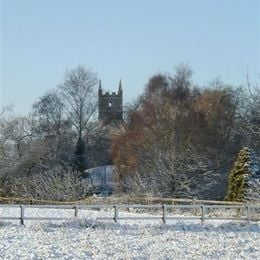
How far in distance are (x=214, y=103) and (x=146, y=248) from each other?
4052cm

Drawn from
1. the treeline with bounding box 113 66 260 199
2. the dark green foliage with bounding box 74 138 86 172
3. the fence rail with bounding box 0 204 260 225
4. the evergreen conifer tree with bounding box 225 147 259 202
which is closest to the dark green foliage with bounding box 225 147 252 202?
the evergreen conifer tree with bounding box 225 147 259 202

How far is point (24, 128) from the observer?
74125mm

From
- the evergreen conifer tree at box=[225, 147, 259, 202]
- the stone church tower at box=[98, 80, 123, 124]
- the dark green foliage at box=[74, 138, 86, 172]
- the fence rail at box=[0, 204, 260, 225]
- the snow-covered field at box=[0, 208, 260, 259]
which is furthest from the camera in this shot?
the stone church tower at box=[98, 80, 123, 124]

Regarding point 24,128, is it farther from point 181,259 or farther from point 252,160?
point 181,259

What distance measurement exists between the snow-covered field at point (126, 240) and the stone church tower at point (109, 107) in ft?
198

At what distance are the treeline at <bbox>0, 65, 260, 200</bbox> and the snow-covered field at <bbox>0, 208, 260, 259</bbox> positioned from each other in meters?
22.0

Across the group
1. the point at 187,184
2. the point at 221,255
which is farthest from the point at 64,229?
the point at 187,184

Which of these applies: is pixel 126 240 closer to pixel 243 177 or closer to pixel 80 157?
pixel 243 177

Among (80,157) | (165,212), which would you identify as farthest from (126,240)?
(80,157)

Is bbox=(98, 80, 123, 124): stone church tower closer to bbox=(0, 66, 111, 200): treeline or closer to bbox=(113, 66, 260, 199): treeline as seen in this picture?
bbox=(0, 66, 111, 200): treeline

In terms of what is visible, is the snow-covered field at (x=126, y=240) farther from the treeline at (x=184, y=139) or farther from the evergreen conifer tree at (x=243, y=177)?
the treeline at (x=184, y=139)

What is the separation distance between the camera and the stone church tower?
86.2 meters

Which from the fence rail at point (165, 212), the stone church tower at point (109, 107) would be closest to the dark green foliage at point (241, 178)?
the fence rail at point (165, 212)

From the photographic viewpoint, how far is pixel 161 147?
162 feet
